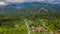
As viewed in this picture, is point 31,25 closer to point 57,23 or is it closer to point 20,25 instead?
point 20,25

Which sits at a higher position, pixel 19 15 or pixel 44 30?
pixel 19 15

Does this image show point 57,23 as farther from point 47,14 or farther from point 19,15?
point 19,15

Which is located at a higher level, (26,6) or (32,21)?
(26,6)

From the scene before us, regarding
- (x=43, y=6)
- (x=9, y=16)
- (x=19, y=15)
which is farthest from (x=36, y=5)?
(x=9, y=16)

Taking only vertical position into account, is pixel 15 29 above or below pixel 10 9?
below

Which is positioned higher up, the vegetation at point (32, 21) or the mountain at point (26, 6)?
the mountain at point (26, 6)

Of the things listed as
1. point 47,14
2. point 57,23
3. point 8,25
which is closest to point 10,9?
point 8,25

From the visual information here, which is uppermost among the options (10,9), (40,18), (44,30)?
(10,9)

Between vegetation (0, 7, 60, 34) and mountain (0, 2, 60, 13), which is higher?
A: mountain (0, 2, 60, 13)
